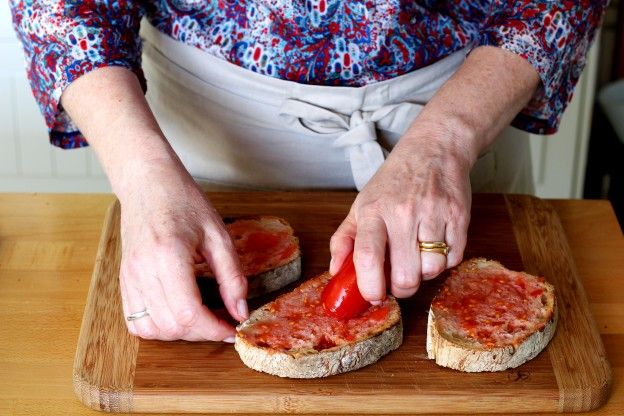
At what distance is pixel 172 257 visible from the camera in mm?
1226

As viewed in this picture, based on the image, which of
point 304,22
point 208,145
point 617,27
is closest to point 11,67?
point 208,145

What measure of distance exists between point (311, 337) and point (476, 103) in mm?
455

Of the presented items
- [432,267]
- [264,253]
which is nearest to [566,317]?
[432,267]

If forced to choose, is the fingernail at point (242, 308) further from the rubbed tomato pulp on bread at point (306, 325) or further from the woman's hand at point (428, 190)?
the woman's hand at point (428, 190)

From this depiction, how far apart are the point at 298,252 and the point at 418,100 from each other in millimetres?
403

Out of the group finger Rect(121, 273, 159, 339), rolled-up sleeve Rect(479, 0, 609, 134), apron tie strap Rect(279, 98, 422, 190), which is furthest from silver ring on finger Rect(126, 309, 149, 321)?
rolled-up sleeve Rect(479, 0, 609, 134)

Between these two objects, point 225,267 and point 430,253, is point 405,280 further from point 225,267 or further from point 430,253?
point 225,267

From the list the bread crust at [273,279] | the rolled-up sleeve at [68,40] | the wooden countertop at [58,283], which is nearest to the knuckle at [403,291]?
the bread crust at [273,279]

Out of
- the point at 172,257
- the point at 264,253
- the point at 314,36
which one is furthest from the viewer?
the point at 314,36

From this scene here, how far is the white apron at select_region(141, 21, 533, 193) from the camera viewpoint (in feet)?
5.35

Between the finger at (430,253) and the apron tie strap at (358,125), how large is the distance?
312mm

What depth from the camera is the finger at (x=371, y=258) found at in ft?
4.11

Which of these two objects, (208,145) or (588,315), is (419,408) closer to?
(588,315)

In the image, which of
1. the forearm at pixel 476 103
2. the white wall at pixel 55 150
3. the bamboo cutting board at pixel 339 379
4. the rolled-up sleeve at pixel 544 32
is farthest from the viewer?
the white wall at pixel 55 150
